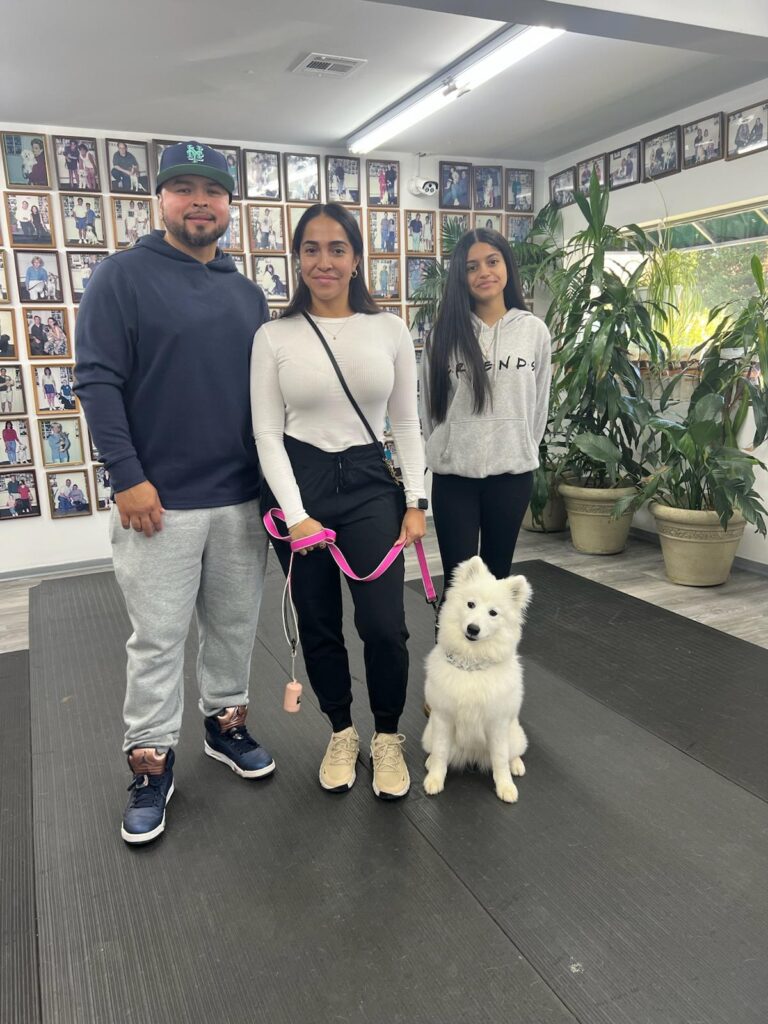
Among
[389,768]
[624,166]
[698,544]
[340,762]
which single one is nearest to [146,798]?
[340,762]

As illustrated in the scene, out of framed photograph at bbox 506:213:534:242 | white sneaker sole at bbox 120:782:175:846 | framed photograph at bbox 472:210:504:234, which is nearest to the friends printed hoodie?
white sneaker sole at bbox 120:782:175:846

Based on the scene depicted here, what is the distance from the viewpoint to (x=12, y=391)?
14.0ft

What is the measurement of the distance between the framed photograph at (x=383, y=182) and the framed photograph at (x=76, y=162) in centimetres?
170

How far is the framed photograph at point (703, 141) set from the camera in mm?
3922

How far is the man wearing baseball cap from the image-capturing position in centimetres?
162

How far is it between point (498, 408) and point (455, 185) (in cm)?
341

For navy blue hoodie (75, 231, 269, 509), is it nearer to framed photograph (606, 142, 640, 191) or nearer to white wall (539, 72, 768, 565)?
white wall (539, 72, 768, 565)

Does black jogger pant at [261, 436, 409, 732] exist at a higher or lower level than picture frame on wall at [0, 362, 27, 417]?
lower

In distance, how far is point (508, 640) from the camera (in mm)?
1886

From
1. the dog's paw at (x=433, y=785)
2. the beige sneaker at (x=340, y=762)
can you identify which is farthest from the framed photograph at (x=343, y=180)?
the dog's paw at (x=433, y=785)

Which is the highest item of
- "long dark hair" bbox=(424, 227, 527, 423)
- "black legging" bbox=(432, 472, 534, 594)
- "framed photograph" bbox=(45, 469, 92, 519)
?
"long dark hair" bbox=(424, 227, 527, 423)

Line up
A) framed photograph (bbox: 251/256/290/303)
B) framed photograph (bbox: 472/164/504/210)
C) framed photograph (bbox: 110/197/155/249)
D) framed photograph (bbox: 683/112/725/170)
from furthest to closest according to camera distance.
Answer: framed photograph (bbox: 472/164/504/210), framed photograph (bbox: 251/256/290/303), framed photograph (bbox: 110/197/155/249), framed photograph (bbox: 683/112/725/170)

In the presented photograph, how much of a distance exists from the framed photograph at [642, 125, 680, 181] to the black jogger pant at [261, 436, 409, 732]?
350 cm

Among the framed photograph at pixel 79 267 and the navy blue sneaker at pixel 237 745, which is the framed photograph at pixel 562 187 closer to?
the framed photograph at pixel 79 267
